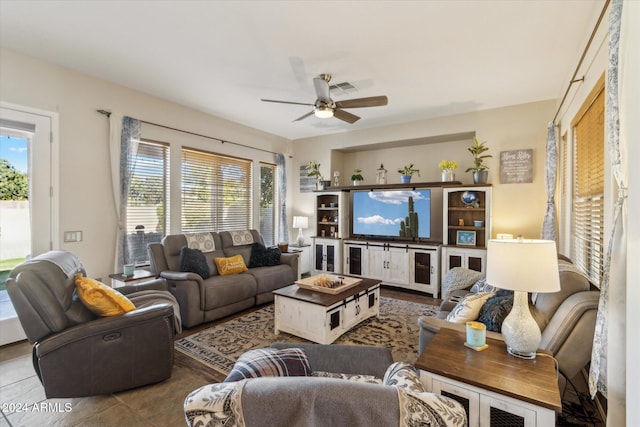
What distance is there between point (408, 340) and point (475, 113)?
11.9 feet

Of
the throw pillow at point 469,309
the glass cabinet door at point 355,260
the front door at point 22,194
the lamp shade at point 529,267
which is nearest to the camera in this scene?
the lamp shade at point 529,267

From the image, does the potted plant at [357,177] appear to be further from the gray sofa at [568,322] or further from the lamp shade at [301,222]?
the gray sofa at [568,322]

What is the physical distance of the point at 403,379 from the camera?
3.63 feet

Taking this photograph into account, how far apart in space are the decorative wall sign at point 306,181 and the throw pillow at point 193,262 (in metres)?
3.04

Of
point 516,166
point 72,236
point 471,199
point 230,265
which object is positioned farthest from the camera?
point 471,199

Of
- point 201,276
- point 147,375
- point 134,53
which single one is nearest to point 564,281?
point 147,375

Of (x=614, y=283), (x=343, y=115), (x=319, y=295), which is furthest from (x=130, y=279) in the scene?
(x=614, y=283)

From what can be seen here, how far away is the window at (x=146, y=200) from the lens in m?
3.99

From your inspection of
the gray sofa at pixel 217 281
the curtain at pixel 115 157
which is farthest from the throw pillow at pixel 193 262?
the curtain at pixel 115 157

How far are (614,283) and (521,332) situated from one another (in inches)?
17.7

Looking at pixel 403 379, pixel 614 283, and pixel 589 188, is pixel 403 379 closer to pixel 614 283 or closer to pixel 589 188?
pixel 614 283

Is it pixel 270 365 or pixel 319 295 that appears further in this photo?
pixel 319 295

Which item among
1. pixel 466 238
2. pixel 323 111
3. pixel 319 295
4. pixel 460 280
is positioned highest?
pixel 323 111

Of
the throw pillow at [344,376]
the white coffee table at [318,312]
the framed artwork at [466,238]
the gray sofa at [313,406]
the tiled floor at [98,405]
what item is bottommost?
the tiled floor at [98,405]
